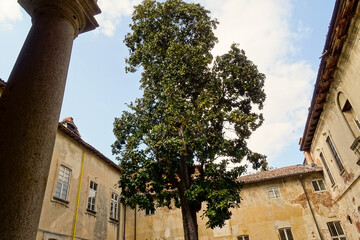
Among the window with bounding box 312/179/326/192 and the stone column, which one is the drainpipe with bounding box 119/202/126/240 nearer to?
the window with bounding box 312/179/326/192

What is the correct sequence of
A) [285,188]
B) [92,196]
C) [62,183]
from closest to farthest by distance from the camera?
[62,183] → [92,196] → [285,188]

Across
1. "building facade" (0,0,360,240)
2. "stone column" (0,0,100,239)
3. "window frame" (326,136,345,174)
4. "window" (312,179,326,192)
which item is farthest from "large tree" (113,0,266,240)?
"window" (312,179,326,192)

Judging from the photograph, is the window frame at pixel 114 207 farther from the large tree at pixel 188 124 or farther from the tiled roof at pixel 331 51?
the tiled roof at pixel 331 51

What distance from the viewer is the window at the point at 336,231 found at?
1423 cm

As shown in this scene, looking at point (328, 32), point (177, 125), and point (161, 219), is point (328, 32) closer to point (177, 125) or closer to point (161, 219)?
point (177, 125)

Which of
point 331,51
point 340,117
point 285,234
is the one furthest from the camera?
point 285,234

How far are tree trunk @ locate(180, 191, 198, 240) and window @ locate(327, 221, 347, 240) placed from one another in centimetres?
1009

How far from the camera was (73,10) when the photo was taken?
304 cm

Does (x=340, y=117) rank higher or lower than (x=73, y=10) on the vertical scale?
higher

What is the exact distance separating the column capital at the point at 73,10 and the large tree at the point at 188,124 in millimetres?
6140

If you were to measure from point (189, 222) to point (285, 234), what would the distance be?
29.3 feet

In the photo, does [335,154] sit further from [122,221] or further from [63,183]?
[63,183]

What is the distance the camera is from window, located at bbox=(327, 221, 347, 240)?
46.7ft

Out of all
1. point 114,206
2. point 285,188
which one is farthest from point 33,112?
point 285,188
